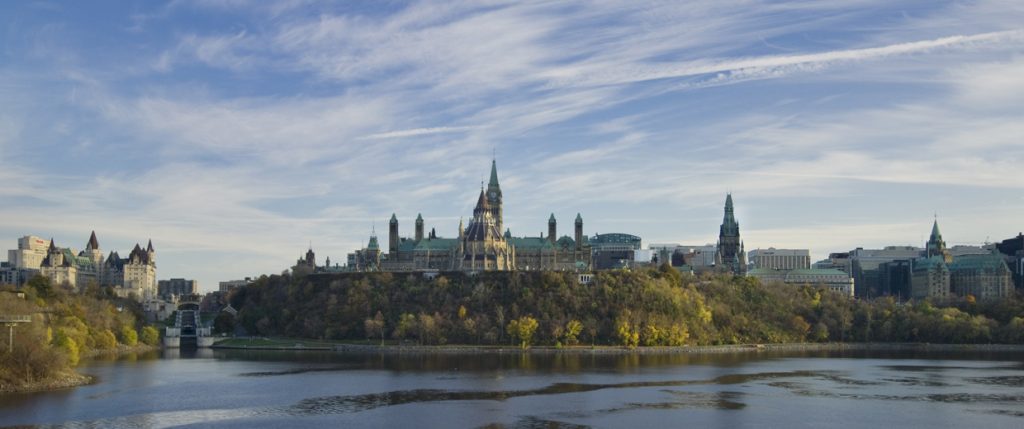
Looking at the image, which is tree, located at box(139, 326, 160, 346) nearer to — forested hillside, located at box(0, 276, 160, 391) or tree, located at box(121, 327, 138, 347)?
forested hillside, located at box(0, 276, 160, 391)

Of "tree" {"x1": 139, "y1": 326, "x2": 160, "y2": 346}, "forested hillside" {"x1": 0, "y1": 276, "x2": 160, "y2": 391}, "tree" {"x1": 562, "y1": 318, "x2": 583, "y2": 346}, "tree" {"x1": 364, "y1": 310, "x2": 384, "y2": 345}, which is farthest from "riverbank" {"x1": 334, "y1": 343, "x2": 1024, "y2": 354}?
"forested hillside" {"x1": 0, "y1": 276, "x2": 160, "y2": 391}

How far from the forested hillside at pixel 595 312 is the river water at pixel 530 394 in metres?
18.5

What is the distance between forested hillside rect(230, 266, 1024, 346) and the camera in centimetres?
14775

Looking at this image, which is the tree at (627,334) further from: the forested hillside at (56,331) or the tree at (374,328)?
the forested hillside at (56,331)

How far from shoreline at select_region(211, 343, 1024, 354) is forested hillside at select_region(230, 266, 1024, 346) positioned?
2.61 m

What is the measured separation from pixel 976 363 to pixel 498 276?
70079 mm

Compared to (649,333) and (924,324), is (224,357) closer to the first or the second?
Answer: (649,333)

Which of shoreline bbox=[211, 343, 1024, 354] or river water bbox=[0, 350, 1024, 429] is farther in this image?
shoreline bbox=[211, 343, 1024, 354]

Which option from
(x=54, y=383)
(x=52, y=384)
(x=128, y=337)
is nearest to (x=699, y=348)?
(x=128, y=337)

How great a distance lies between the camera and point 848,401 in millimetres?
84312

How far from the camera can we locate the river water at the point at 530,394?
7219 centimetres

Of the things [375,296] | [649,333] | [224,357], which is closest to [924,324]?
[649,333]

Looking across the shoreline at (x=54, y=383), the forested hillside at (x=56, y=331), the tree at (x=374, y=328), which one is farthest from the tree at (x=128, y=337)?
the shoreline at (x=54, y=383)

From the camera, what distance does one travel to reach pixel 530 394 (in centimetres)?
8625
